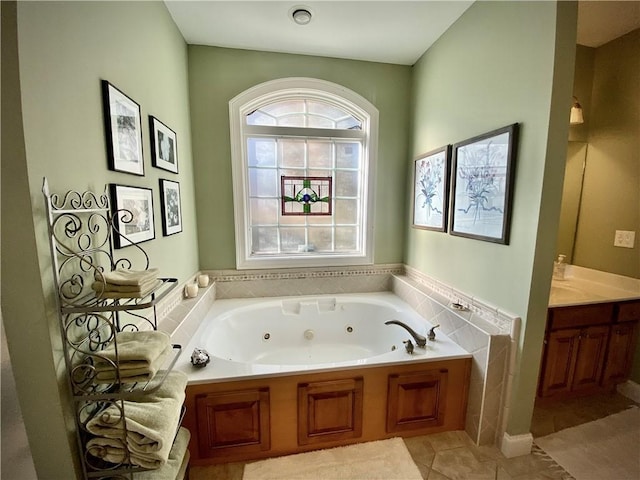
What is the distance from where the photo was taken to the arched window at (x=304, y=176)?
2420mm

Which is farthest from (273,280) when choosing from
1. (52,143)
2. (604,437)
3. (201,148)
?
(604,437)

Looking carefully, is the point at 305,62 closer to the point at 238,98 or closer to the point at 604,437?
the point at 238,98

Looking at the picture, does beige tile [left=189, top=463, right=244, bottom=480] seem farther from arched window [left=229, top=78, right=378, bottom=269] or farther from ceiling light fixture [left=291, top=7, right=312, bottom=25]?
ceiling light fixture [left=291, top=7, right=312, bottom=25]

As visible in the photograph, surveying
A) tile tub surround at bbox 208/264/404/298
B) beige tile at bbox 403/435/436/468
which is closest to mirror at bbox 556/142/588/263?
tile tub surround at bbox 208/264/404/298

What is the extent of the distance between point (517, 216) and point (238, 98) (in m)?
2.23

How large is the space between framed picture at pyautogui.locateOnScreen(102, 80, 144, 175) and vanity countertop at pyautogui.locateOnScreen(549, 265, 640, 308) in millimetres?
2484

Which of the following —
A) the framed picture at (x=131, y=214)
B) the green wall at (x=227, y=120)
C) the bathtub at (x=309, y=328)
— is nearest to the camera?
the framed picture at (x=131, y=214)

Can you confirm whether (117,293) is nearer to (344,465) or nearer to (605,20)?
(344,465)

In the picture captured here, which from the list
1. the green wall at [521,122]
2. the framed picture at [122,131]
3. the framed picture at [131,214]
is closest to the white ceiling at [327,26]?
the green wall at [521,122]

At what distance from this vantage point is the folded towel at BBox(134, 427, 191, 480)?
1.03 meters

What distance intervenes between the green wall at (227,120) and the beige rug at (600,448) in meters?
1.76

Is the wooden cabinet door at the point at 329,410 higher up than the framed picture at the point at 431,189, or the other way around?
the framed picture at the point at 431,189

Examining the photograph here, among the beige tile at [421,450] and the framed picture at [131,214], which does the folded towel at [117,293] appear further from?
the beige tile at [421,450]

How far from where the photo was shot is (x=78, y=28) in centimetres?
97
